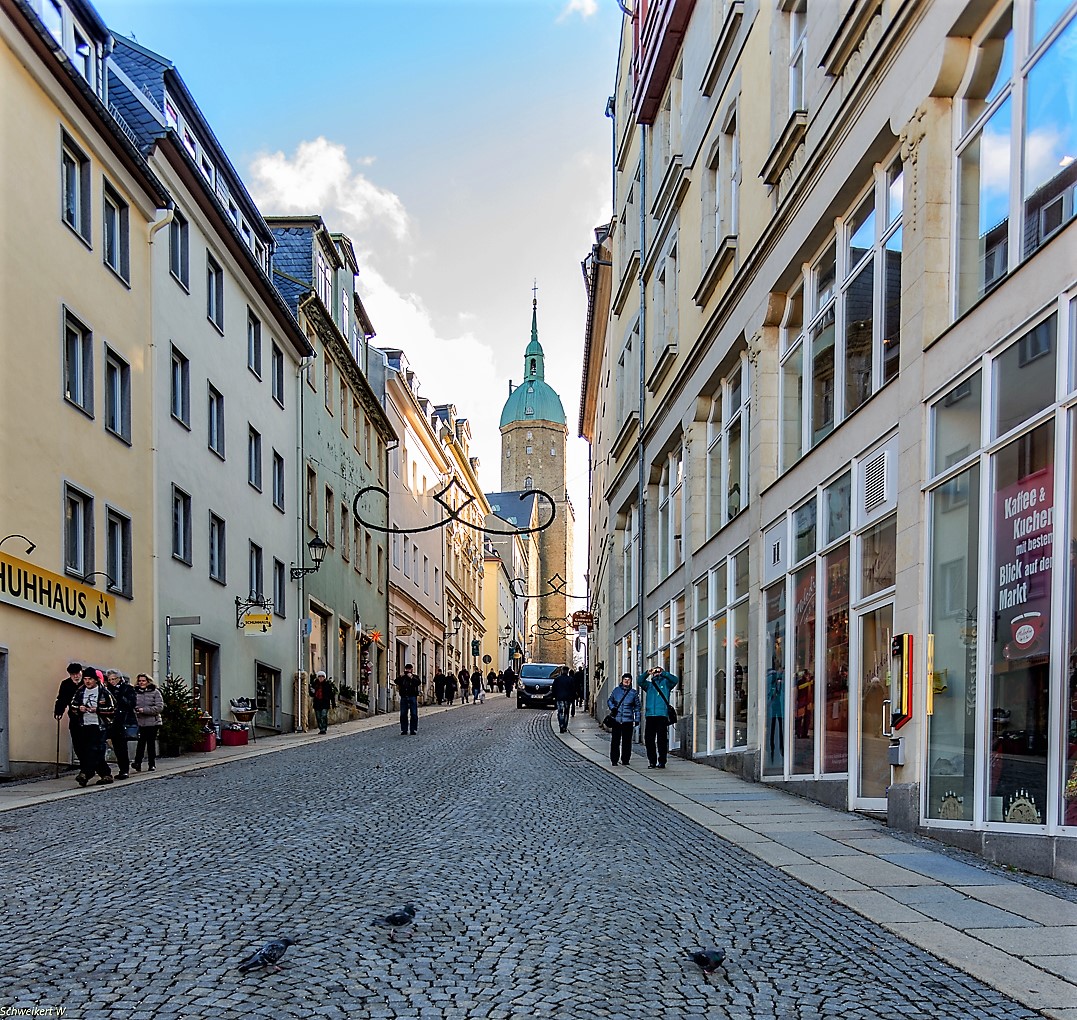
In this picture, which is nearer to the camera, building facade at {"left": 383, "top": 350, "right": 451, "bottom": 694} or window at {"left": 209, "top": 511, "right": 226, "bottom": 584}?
window at {"left": 209, "top": 511, "right": 226, "bottom": 584}

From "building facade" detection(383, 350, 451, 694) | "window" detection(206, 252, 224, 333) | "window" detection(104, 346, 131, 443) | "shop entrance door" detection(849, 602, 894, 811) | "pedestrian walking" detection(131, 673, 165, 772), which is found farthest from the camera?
"building facade" detection(383, 350, 451, 694)

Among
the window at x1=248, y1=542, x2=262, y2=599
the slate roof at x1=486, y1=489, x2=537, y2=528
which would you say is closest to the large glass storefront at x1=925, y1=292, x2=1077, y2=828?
the window at x1=248, y1=542, x2=262, y2=599

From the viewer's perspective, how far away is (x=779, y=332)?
17.1 meters

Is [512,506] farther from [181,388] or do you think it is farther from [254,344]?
[181,388]

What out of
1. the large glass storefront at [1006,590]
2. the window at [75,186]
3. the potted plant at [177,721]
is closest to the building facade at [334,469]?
the potted plant at [177,721]

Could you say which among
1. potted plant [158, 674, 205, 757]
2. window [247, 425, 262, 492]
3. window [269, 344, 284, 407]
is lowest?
potted plant [158, 674, 205, 757]

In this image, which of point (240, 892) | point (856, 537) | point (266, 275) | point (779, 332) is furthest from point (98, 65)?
point (240, 892)

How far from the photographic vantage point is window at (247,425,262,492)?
3027 centimetres

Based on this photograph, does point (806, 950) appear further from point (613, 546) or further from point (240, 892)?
point (613, 546)

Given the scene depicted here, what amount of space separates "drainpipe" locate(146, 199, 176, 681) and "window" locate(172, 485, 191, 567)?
122cm

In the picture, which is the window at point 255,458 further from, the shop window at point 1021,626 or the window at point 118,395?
the shop window at point 1021,626

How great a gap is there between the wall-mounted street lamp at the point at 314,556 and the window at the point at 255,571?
4.10 feet

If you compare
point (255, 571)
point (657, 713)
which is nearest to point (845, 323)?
point (657, 713)

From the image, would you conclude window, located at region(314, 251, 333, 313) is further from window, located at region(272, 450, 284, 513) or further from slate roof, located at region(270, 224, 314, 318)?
window, located at region(272, 450, 284, 513)
